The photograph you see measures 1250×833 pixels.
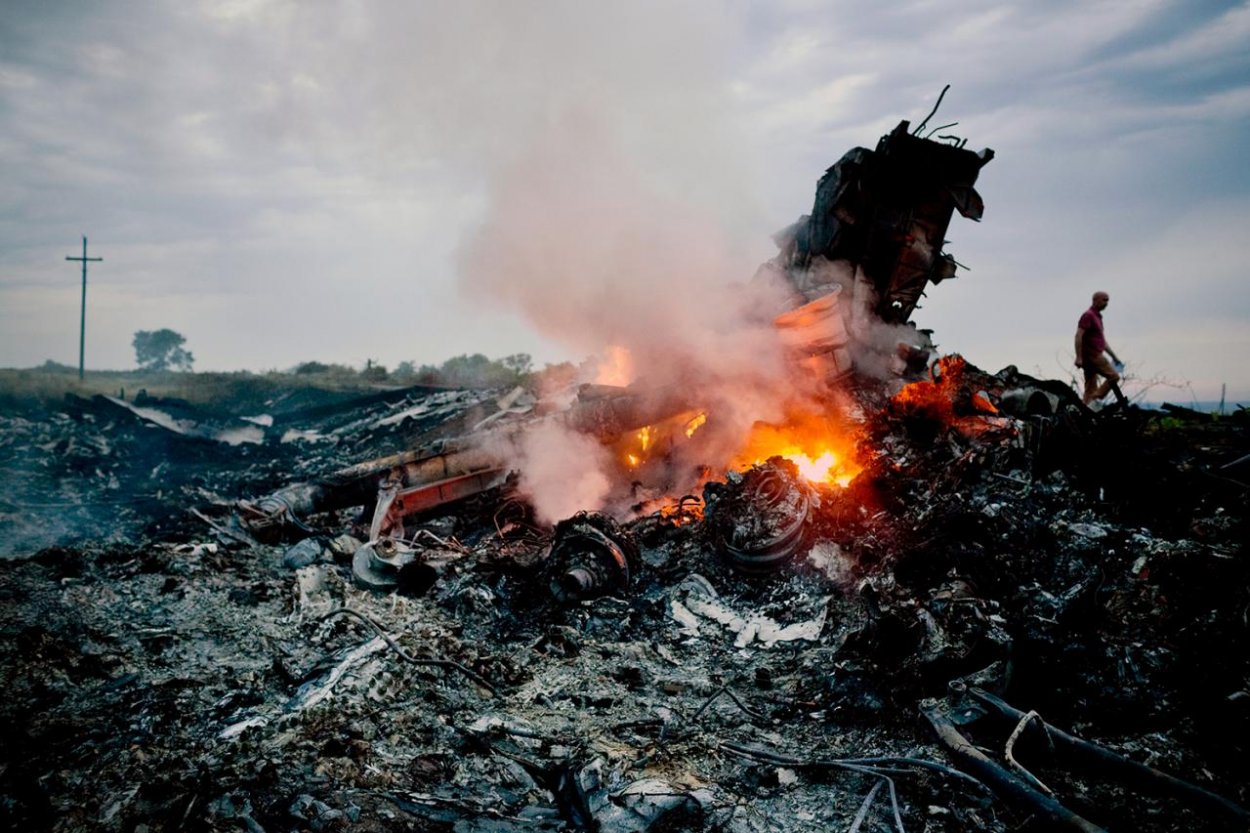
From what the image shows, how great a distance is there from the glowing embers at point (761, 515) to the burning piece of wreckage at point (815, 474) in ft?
0.07

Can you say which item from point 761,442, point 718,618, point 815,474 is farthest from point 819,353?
point 718,618

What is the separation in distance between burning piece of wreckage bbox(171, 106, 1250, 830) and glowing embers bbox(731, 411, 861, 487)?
0.03 m

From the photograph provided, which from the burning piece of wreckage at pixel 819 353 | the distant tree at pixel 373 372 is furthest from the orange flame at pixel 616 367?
the distant tree at pixel 373 372

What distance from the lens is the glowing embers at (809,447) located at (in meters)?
7.87

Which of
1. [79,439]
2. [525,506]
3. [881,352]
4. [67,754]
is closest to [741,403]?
[881,352]

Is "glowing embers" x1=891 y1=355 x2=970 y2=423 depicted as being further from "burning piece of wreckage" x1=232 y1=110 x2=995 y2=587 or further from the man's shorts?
the man's shorts

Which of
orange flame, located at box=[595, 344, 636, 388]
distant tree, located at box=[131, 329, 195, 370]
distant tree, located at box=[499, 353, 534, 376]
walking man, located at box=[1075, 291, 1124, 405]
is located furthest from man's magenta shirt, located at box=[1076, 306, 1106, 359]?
distant tree, located at box=[131, 329, 195, 370]

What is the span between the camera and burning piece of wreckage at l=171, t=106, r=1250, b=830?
140 inches

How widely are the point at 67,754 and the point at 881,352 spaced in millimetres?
10604

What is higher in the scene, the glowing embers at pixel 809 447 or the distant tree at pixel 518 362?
the distant tree at pixel 518 362

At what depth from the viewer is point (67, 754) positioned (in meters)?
3.06

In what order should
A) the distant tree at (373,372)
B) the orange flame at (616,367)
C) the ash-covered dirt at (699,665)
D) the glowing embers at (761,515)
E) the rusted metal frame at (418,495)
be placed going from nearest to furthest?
1. the ash-covered dirt at (699,665)
2. the glowing embers at (761,515)
3. the rusted metal frame at (418,495)
4. the orange flame at (616,367)
5. the distant tree at (373,372)

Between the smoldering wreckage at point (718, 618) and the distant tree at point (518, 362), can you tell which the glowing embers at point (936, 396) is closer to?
the smoldering wreckage at point (718, 618)

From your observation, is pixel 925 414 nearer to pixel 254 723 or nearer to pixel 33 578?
pixel 254 723
